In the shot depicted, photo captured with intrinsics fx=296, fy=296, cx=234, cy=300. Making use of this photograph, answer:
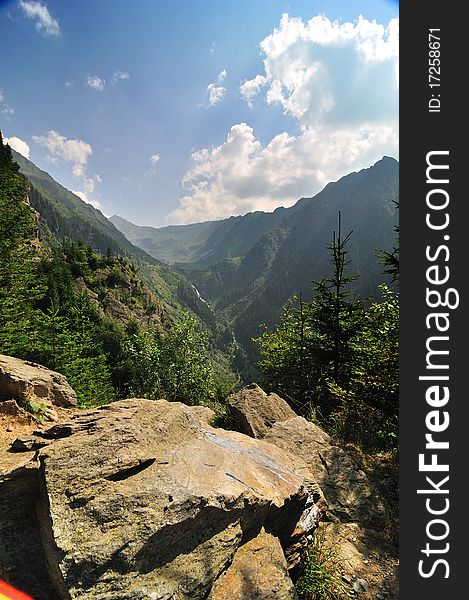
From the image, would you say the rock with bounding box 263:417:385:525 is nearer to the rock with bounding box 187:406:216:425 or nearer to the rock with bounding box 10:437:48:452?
the rock with bounding box 187:406:216:425

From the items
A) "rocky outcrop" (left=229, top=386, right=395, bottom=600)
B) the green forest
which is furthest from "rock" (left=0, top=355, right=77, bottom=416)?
"rocky outcrop" (left=229, top=386, right=395, bottom=600)

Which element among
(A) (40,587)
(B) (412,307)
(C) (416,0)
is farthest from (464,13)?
(A) (40,587)

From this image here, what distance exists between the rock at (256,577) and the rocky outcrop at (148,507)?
0.10 ft

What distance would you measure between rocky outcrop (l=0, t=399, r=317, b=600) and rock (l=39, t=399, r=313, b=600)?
0.04 ft

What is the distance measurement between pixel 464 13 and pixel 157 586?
8.96 meters

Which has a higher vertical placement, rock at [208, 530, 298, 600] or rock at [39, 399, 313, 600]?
rock at [39, 399, 313, 600]

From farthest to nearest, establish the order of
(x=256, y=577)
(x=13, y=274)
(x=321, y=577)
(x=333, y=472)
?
(x=13, y=274) < (x=333, y=472) < (x=321, y=577) < (x=256, y=577)

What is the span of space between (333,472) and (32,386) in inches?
417

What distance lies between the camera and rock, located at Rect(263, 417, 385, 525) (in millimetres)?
6051

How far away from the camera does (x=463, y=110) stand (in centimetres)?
470

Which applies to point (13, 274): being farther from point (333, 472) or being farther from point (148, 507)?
point (333, 472)

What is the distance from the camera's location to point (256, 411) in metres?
9.95

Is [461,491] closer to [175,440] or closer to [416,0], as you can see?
[175,440]

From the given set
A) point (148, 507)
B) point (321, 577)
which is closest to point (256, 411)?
point (321, 577)
